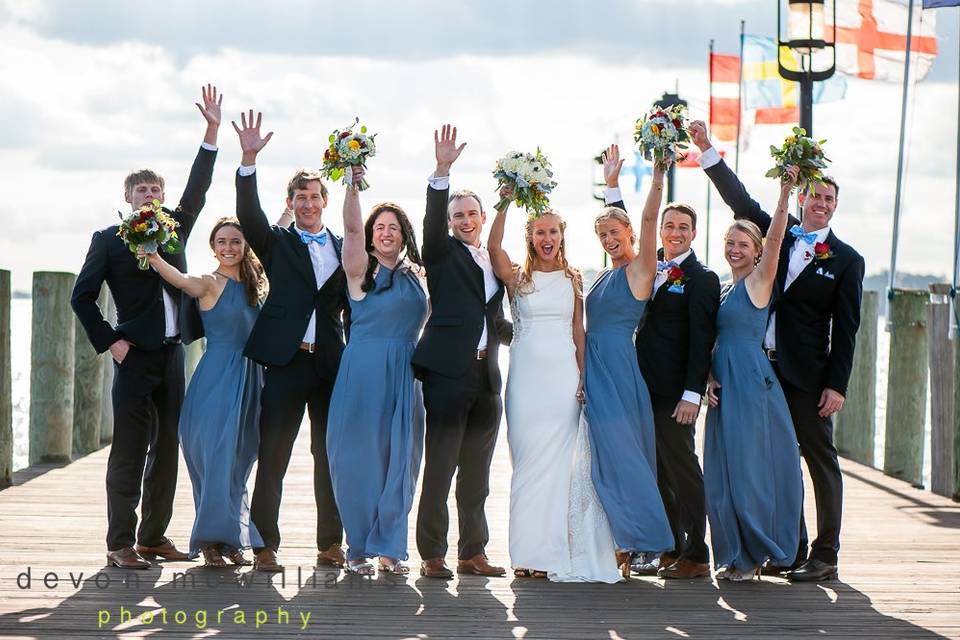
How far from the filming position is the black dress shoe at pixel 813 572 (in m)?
7.62

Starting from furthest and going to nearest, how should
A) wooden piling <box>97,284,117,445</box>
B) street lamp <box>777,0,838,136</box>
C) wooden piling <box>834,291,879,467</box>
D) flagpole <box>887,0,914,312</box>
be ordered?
flagpole <box>887,0,914,312</box>, wooden piling <box>834,291,879,467</box>, wooden piling <box>97,284,117,445</box>, street lamp <box>777,0,838,136</box>

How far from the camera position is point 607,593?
7207mm

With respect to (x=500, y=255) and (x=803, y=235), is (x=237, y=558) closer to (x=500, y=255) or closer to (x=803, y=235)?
(x=500, y=255)

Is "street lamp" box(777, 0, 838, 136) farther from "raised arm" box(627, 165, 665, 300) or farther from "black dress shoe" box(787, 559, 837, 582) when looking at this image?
"black dress shoe" box(787, 559, 837, 582)

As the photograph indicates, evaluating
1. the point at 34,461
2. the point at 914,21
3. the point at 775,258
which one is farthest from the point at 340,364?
the point at 914,21

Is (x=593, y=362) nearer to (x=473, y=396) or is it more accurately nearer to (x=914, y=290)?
(x=473, y=396)

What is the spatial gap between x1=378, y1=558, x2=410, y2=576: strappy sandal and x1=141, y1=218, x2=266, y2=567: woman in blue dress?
620 millimetres

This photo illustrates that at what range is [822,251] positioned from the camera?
7.75m

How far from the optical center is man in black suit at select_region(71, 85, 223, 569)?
7711 millimetres

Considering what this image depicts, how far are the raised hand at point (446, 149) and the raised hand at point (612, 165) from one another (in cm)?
83

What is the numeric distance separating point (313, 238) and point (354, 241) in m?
0.33

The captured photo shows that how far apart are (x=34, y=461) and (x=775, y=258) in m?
6.76

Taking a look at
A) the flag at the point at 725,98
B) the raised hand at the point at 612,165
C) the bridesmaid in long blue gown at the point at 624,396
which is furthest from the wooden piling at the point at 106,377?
the flag at the point at 725,98

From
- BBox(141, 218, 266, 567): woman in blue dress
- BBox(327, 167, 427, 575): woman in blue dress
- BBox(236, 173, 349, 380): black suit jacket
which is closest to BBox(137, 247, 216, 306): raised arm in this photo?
BBox(141, 218, 266, 567): woman in blue dress
